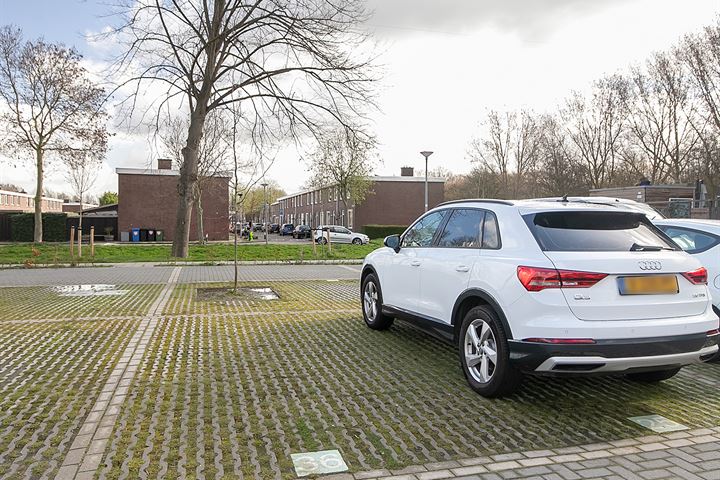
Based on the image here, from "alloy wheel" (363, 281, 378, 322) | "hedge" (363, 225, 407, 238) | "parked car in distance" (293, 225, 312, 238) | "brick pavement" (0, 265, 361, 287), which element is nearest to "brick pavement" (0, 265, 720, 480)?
"alloy wheel" (363, 281, 378, 322)

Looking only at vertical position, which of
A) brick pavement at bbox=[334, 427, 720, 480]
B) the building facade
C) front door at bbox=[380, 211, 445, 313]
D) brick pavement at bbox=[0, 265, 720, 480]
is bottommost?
brick pavement at bbox=[334, 427, 720, 480]

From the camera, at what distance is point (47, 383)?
16.0ft

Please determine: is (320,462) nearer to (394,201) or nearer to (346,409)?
(346,409)

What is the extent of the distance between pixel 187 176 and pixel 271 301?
1130 cm

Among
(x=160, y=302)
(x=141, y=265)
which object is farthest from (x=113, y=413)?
(x=141, y=265)

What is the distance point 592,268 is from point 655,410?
4.50 ft

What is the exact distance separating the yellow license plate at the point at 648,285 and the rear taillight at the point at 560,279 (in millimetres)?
192

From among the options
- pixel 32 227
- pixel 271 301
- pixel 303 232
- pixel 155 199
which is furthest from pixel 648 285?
pixel 303 232

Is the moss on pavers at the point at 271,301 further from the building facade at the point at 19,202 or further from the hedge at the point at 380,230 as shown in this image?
the building facade at the point at 19,202

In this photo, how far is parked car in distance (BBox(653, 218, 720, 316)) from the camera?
5.58 m

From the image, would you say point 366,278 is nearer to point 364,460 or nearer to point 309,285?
point 364,460

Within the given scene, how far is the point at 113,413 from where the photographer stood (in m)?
4.14

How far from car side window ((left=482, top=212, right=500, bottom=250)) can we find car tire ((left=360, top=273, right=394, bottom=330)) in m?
2.43

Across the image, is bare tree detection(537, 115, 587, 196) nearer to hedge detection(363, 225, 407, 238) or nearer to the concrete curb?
hedge detection(363, 225, 407, 238)
